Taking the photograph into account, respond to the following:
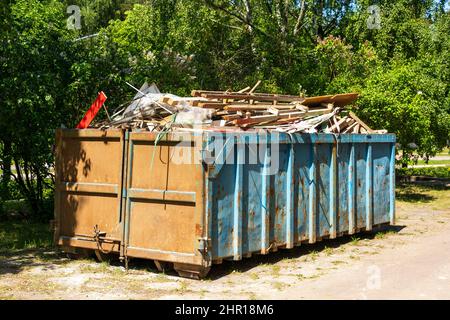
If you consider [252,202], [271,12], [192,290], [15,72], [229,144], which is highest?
[271,12]

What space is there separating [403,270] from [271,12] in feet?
44.5

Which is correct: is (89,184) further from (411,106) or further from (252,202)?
(411,106)

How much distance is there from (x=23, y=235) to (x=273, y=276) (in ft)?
17.8

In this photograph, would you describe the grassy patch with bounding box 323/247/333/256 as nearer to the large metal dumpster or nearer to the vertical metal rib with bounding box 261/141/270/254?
the large metal dumpster

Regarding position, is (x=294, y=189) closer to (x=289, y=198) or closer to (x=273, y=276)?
(x=289, y=198)

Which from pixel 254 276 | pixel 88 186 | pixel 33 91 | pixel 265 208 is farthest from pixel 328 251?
pixel 33 91

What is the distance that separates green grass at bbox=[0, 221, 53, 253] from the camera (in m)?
10.1

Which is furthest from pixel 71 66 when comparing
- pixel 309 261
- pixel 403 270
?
pixel 403 270

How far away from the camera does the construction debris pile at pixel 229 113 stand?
8625mm

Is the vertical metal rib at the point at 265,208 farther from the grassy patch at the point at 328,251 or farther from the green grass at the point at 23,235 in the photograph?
the green grass at the point at 23,235

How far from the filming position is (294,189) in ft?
29.5

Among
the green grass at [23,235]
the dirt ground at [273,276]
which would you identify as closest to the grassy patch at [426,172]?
the dirt ground at [273,276]

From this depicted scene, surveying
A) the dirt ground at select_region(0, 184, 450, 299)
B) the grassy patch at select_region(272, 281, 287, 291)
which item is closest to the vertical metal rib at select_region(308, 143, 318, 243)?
the dirt ground at select_region(0, 184, 450, 299)

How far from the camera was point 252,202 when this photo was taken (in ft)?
27.0
